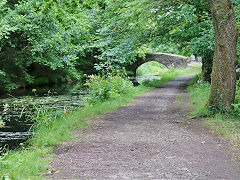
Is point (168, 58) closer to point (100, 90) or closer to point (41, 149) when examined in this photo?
point (100, 90)

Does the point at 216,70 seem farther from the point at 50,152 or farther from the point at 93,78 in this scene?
the point at 93,78

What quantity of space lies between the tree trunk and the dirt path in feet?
3.70

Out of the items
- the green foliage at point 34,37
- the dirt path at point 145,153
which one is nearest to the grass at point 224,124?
the dirt path at point 145,153

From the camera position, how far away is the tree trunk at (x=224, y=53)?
8.20 m

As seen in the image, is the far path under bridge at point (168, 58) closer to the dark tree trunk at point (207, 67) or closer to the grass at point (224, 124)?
the dark tree trunk at point (207, 67)

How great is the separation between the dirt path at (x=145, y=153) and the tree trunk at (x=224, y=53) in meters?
1.13

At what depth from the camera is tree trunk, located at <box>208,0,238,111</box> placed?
26.9 ft

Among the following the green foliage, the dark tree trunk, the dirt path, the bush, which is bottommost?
the dirt path

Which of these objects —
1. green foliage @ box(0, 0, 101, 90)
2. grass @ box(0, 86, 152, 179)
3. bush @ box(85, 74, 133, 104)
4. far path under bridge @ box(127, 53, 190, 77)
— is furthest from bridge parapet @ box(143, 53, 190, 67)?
Result: grass @ box(0, 86, 152, 179)

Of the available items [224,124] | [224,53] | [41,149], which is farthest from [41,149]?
[224,53]

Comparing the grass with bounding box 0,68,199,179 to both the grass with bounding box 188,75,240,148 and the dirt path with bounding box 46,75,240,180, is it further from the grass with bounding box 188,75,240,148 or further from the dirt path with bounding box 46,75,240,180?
the grass with bounding box 188,75,240,148

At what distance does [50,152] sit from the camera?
5777 millimetres

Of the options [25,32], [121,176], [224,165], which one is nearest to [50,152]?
[121,176]

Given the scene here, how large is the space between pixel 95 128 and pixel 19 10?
11.8 metres
